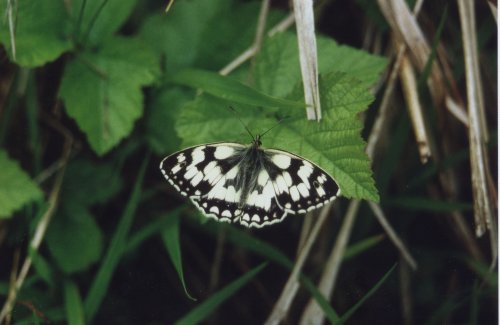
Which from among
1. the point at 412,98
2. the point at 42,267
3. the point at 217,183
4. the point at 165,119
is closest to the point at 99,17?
the point at 165,119

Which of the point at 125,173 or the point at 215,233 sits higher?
the point at 125,173

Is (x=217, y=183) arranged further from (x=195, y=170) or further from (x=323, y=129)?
(x=323, y=129)

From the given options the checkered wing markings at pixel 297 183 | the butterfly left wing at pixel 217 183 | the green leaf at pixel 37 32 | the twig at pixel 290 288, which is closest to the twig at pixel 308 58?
the checkered wing markings at pixel 297 183

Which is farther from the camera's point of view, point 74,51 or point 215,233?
point 215,233

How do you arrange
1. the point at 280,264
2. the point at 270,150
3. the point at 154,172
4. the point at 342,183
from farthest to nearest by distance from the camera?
the point at 154,172 < the point at 280,264 < the point at 270,150 < the point at 342,183

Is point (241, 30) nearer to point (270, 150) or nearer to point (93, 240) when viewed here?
point (270, 150)

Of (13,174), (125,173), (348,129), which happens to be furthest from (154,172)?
(348,129)

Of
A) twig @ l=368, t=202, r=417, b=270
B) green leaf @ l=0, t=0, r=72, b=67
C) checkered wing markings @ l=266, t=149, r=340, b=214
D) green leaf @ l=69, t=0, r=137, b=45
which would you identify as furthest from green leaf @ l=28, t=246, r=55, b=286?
twig @ l=368, t=202, r=417, b=270

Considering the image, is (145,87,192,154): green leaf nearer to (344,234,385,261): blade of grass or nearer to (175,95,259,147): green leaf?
(175,95,259,147): green leaf
